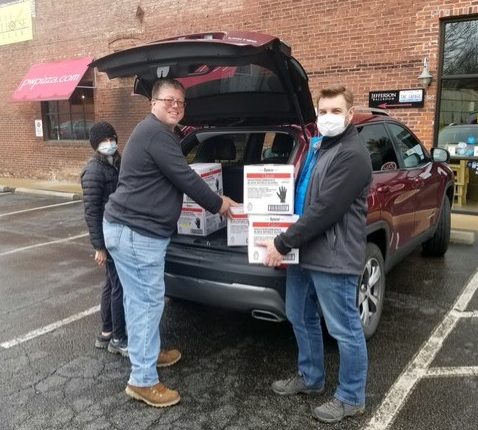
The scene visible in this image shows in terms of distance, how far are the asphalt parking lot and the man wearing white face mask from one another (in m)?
0.33

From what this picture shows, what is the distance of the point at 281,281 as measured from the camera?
9.76 feet

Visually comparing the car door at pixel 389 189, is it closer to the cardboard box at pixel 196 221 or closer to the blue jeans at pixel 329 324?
the blue jeans at pixel 329 324

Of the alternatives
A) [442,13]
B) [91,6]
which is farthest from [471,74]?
[91,6]

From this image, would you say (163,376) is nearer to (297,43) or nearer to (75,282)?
(75,282)

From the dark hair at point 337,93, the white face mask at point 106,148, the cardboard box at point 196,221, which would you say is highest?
the dark hair at point 337,93

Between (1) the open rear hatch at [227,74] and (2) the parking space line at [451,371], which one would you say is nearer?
(1) the open rear hatch at [227,74]

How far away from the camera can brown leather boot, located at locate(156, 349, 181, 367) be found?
337cm

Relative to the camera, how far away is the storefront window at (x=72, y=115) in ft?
44.7

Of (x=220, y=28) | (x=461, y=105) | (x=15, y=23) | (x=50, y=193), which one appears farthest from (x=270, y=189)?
(x=15, y=23)

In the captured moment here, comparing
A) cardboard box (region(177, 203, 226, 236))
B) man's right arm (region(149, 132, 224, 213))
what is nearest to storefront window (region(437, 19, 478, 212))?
cardboard box (region(177, 203, 226, 236))

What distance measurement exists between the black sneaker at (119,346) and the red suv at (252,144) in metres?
0.48

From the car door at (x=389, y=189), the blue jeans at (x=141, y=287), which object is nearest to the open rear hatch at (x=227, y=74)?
the car door at (x=389, y=189)

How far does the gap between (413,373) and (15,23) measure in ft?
49.8

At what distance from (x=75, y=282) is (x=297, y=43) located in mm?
6426
